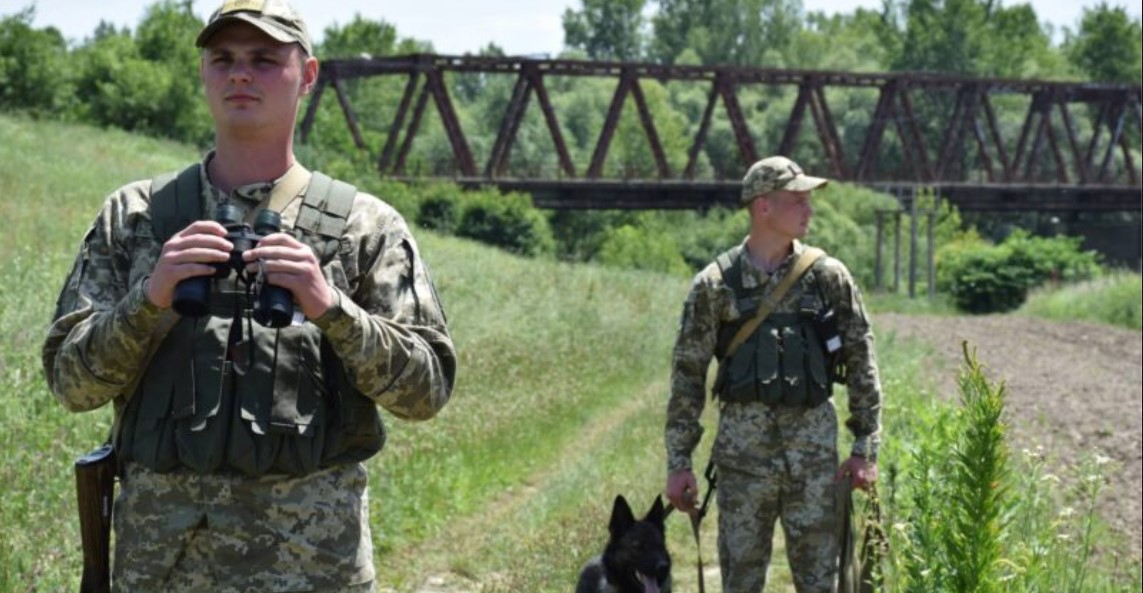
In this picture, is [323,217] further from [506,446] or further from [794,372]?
[506,446]

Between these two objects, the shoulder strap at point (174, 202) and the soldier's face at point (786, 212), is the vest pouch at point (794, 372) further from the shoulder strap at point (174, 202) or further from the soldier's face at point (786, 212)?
the shoulder strap at point (174, 202)

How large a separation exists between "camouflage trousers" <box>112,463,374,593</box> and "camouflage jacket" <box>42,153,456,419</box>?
0.26m

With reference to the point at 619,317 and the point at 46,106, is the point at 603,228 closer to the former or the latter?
the point at 46,106

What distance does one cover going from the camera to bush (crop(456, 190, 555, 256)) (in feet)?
178

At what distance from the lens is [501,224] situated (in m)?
54.9

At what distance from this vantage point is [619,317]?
2570 centimetres

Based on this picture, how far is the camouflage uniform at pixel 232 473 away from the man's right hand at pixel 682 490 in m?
3.19

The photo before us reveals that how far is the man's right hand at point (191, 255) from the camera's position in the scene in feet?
11.3

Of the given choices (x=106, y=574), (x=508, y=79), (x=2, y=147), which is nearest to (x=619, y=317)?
(x=2, y=147)

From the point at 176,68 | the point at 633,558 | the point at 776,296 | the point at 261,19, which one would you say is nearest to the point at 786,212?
the point at 776,296

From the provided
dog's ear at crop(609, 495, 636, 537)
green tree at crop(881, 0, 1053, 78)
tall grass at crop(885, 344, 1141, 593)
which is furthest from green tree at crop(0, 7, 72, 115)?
green tree at crop(881, 0, 1053, 78)

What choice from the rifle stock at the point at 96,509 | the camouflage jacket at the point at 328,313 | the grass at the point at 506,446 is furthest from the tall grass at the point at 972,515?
the rifle stock at the point at 96,509

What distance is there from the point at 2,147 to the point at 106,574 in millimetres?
30448

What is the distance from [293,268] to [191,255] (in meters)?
0.21
